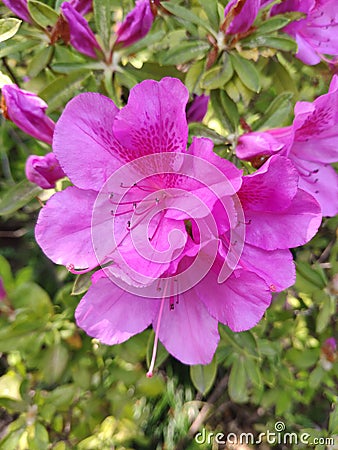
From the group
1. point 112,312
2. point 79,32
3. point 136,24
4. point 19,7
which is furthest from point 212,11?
point 112,312

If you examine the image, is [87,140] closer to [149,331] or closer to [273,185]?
[273,185]

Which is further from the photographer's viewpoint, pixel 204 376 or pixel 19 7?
pixel 204 376

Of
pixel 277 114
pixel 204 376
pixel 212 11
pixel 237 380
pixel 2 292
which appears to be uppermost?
pixel 212 11

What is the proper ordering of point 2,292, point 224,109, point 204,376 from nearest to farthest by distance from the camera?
point 224,109 → point 204,376 → point 2,292

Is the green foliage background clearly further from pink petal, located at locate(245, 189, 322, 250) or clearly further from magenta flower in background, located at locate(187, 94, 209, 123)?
pink petal, located at locate(245, 189, 322, 250)

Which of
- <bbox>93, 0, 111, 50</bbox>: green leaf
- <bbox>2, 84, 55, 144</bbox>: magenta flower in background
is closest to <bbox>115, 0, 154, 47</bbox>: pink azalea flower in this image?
<bbox>93, 0, 111, 50</bbox>: green leaf

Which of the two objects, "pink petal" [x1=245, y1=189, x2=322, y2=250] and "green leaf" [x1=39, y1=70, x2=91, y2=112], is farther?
"green leaf" [x1=39, y1=70, x2=91, y2=112]
